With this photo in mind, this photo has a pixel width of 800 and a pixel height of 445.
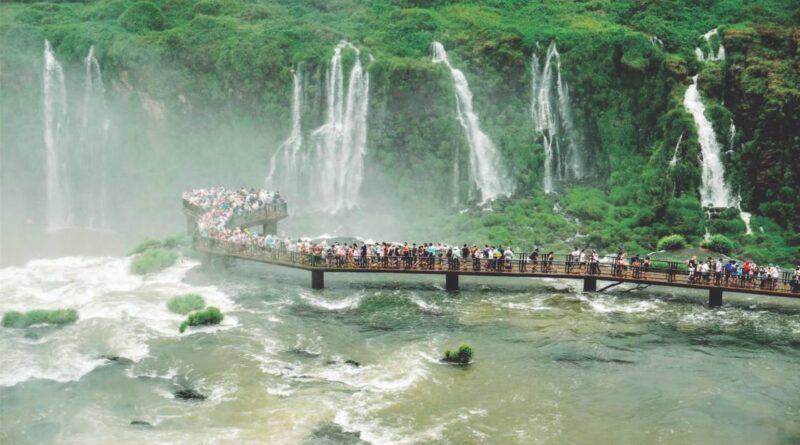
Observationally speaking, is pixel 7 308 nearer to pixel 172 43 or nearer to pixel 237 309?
pixel 237 309

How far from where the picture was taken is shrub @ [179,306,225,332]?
40497 mm

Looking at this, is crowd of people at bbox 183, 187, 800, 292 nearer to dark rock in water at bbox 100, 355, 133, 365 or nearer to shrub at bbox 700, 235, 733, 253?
shrub at bbox 700, 235, 733, 253

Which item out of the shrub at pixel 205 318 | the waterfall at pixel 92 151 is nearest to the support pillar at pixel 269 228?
the shrub at pixel 205 318

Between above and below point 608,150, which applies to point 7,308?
below

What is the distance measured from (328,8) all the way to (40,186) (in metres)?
35.4

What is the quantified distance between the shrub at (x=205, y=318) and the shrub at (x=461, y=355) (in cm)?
1213

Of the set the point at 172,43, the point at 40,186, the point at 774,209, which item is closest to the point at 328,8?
the point at 172,43

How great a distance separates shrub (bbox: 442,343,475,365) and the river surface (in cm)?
51

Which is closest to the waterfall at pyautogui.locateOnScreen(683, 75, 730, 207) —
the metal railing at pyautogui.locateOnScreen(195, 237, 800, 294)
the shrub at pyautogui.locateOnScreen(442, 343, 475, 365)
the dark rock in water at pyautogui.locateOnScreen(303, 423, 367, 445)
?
the metal railing at pyautogui.locateOnScreen(195, 237, 800, 294)

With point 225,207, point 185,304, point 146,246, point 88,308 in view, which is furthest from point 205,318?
point 146,246

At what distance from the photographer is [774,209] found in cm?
5953

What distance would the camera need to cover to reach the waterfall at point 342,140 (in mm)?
70188

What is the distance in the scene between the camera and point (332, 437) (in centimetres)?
2898

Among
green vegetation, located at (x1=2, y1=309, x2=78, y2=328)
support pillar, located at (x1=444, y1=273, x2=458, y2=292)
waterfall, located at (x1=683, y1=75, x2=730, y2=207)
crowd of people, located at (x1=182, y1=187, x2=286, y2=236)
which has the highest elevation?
waterfall, located at (x1=683, y1=75, x2=730, y2=207)
